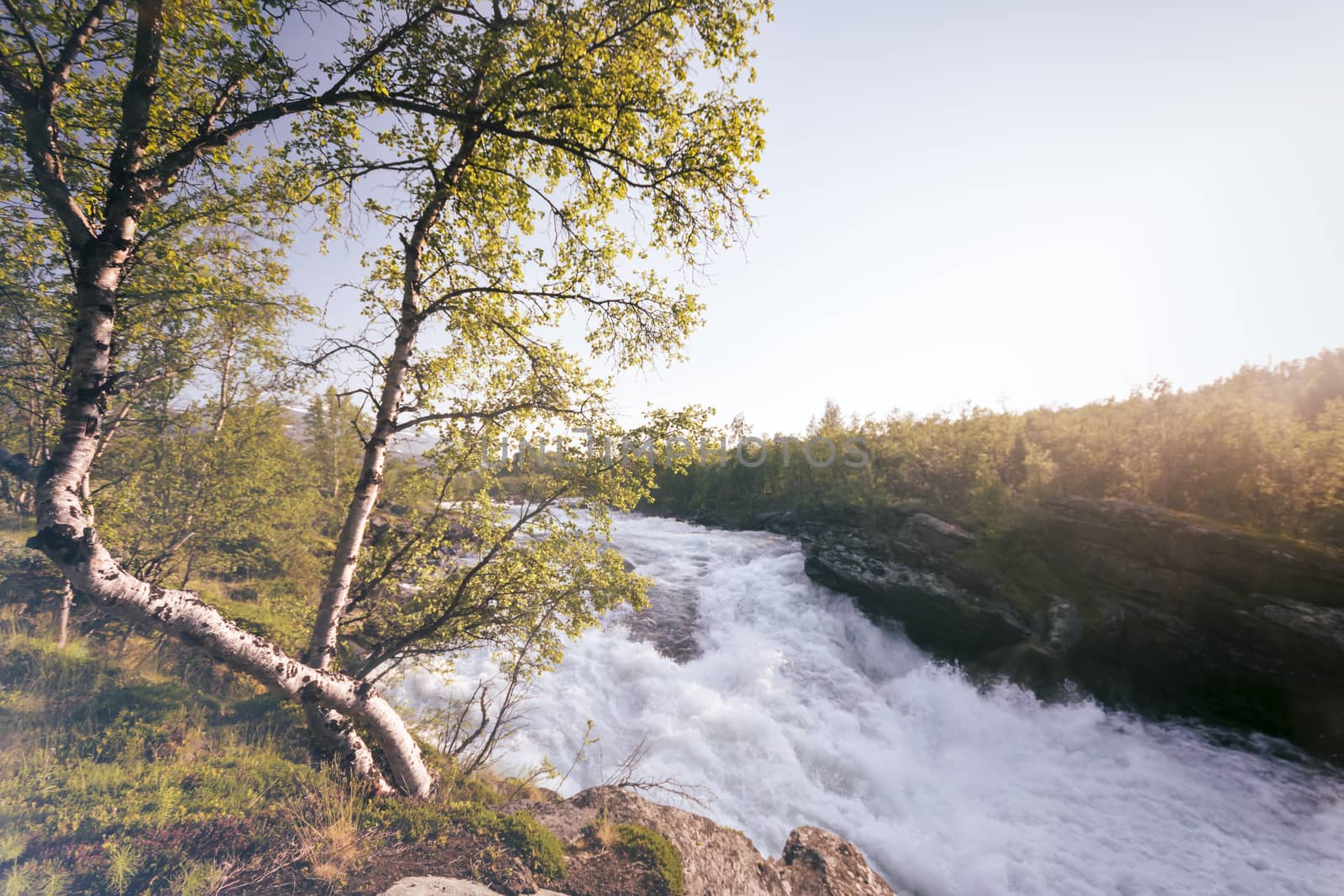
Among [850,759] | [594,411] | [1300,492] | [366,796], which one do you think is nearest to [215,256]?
[594,411]

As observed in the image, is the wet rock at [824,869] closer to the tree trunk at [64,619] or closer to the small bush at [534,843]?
the small bush at [534,843]

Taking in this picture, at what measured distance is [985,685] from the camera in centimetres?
1102

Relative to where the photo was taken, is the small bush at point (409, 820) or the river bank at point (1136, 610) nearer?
the small bush at point (409, 820)

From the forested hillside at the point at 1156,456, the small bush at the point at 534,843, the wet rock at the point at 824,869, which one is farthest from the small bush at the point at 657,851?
the forested hillside at the point at 1156,456

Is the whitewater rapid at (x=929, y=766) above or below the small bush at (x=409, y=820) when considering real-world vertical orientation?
below

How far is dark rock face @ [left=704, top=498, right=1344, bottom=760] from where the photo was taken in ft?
25.9

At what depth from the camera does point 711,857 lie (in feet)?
17.6

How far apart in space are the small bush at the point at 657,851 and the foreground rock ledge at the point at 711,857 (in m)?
0.14

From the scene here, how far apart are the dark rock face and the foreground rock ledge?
A: 783 cm

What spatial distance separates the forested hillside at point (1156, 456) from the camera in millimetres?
9336

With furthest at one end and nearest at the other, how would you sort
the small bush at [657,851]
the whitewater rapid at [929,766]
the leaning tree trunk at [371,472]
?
1. the whitewater rapid at [929,766]
2. the small bush at [657,851]
3. the leaning tree trunk at [371,472]

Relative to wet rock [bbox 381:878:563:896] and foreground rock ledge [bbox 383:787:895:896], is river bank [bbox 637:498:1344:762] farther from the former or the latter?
wet rock [bbox 381:878:563:896]

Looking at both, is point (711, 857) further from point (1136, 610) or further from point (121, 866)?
point (1136, 610)

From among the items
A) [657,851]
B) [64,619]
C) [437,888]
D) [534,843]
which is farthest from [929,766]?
[64,619]
